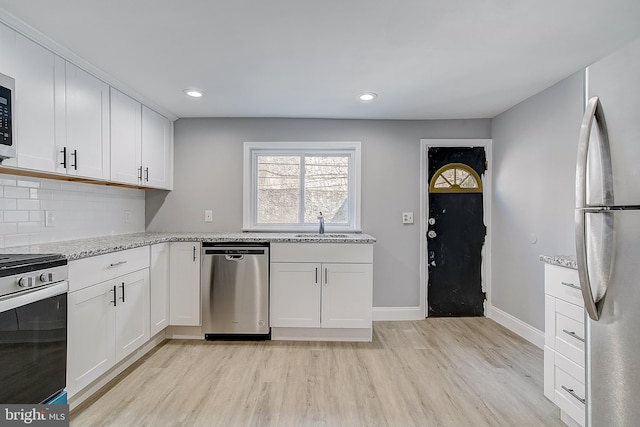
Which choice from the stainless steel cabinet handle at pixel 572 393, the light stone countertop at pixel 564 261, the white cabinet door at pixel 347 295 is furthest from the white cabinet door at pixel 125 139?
the stainless steel cabinet handle at pixel 572 393

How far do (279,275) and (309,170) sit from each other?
4.25 feet

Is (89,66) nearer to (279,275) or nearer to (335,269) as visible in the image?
(279,275)

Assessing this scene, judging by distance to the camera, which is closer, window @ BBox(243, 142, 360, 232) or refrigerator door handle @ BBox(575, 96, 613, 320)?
Result: refrigerator door handle @ BBox(575, 96, 613, 320)

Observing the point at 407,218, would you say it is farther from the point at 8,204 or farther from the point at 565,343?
the point at 8,204

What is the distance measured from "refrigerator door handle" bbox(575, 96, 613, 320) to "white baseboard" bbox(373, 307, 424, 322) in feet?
7.95

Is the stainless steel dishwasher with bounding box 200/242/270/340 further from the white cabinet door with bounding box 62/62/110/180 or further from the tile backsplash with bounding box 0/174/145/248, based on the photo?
the white cabinet door with bounding box 62/62/110/180

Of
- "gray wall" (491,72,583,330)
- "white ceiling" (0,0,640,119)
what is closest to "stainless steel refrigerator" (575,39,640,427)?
"white ceiling" (0,0,640,119)

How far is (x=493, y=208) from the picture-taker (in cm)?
338

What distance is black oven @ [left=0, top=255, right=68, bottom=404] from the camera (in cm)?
132

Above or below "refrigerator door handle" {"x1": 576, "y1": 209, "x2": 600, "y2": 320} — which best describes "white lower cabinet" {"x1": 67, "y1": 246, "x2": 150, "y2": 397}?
below

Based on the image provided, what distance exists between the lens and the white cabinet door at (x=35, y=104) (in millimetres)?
1697

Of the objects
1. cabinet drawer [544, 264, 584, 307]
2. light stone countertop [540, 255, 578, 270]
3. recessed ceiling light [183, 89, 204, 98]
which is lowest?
cabinet drawer [544, 264, 584, 307]

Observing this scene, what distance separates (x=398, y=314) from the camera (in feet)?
11.1

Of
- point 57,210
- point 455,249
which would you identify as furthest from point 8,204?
point 455,249
